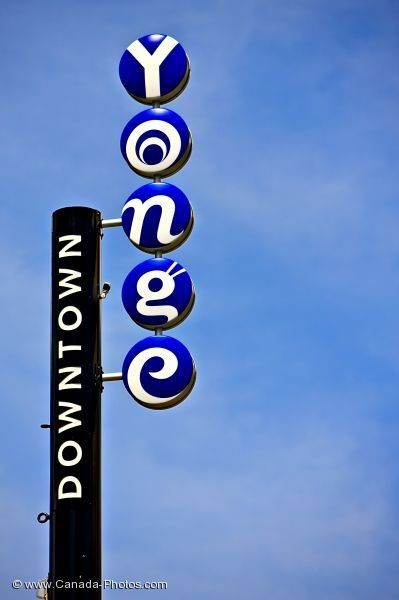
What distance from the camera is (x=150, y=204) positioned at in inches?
595

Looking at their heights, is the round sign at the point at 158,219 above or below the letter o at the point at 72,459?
above

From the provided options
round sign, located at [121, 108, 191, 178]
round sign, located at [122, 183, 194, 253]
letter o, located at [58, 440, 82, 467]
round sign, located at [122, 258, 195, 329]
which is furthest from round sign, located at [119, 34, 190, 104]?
letter o, located at [58, 440, 82, 467]

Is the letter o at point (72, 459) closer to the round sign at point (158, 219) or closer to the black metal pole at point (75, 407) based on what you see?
the black metal pole at point (75, 407)

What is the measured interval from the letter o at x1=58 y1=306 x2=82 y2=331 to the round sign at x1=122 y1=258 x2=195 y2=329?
0.61 metres

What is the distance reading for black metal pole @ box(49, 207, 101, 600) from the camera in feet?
45.4

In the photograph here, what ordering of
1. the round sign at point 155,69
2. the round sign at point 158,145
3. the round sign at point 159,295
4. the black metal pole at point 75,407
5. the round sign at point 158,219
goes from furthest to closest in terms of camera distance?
the round sign at point 155,69
the round sign at point 158,145
the round sign at point 158,219
the round sign at point 159,295
the black metal pole at point 75,407

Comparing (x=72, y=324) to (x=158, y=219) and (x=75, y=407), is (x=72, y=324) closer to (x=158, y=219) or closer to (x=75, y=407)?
(x=75, y=407)

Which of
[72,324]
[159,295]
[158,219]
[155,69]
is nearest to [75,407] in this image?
[72,324]

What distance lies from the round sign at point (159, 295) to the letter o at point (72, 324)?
610 millimetres

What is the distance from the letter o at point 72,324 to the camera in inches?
579

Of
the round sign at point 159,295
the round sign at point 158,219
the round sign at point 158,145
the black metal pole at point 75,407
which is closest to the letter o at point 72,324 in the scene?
the black metal pole at point 75,407

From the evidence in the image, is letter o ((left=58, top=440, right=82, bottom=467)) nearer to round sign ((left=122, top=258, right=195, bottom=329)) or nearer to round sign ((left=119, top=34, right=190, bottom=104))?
round sign ((left=122, top=258, right=195, bottom=329))

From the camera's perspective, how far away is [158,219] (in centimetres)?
1506

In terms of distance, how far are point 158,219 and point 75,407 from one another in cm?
265
